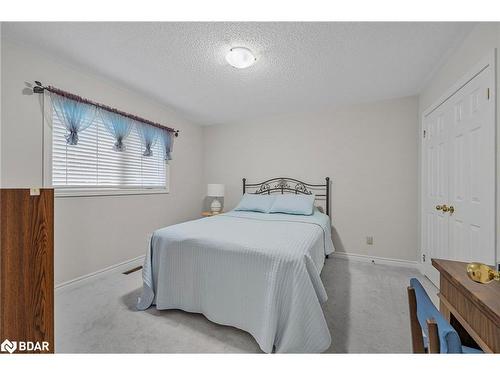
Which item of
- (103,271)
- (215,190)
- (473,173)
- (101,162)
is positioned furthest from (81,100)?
(473,173)

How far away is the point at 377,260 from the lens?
314cm

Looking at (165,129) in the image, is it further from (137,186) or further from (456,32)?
(456,32)

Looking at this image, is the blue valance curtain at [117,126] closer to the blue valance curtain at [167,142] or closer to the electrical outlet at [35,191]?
the blue valance curtain at [167,142]

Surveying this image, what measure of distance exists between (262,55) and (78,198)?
244cm

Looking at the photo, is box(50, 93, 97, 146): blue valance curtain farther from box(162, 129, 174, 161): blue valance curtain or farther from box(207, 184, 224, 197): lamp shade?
box(207, 184, 224, 197): lamp shade

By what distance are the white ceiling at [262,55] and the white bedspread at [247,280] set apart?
1.68 m

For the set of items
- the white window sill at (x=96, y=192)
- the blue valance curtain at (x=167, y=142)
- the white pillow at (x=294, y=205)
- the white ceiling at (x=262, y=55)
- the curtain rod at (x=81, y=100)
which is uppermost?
the white ceiling at (x=262, y=55)

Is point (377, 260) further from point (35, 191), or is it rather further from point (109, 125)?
point (109, 125)

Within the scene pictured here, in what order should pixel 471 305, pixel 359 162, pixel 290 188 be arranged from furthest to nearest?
pixel 290 188 → pixel 359 162 → pixel 471 305

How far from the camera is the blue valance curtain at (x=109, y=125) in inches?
87.6

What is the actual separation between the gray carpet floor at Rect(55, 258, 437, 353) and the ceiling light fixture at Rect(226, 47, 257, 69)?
2273mm

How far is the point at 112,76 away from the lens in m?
2.52

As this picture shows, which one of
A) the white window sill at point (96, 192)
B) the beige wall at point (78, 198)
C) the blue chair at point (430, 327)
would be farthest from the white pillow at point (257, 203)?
the blue chair at point (430, 327)

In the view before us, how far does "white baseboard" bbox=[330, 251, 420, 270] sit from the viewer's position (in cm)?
298
